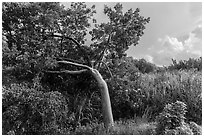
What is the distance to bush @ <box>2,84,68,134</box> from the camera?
5.12 metres

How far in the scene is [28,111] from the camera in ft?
17.3

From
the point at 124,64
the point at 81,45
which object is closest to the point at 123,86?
the point at 124,64

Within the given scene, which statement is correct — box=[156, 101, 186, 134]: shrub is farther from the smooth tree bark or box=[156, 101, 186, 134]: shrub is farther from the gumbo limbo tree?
the gumbo limbo tree

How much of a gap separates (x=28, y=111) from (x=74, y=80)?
1.57 metres

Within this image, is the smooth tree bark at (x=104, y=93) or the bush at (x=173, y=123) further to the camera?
the smooth tree bark at (x=104, y=93)

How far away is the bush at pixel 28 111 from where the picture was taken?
16.8 feet

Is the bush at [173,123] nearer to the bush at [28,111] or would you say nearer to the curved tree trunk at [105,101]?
Answer: the curved tree trunk at [105,101]

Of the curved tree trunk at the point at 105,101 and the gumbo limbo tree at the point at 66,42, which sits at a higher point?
the gumbo limbo tree at the point at 66,42

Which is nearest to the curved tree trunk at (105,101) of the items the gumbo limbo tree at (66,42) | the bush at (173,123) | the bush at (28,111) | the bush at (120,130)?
the gumbo limbo tree at (66,42)

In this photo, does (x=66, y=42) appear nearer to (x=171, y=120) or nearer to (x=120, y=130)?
(x=120, y=130)

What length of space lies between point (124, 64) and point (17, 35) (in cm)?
288

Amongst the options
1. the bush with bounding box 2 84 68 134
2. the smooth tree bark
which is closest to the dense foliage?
the bush with bounding box 2 84 68 134

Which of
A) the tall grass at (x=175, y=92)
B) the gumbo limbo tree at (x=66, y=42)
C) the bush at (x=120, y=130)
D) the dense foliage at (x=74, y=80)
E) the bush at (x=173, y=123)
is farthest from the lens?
the tall grass at (x=175, y=92)

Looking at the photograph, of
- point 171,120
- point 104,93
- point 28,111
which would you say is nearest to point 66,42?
point 104,93
